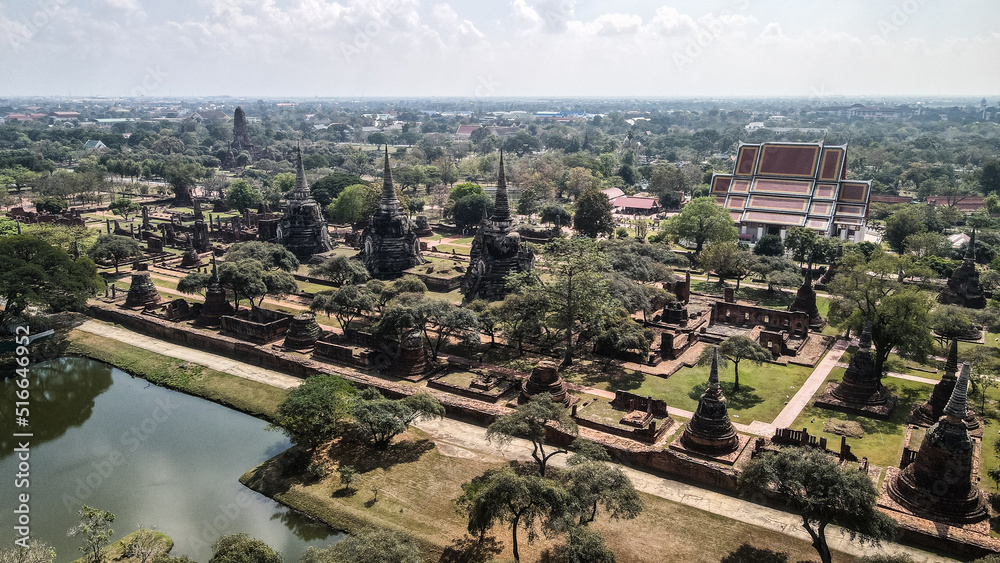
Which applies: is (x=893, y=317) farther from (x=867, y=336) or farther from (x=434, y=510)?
(x=434, y=510)

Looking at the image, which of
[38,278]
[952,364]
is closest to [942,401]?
[952,364]

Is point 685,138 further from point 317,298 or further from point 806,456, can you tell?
point 806,456

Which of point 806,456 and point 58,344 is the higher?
point 806,456

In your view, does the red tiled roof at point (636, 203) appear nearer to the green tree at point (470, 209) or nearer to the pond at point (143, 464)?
the green tree at point (470, 209)

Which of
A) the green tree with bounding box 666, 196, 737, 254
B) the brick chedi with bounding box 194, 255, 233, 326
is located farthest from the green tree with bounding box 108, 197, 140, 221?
the green tree with bounding box 666, 196, 737, 254

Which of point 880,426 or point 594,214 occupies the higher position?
point 594,214

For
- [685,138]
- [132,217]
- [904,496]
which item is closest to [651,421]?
[904,496]
